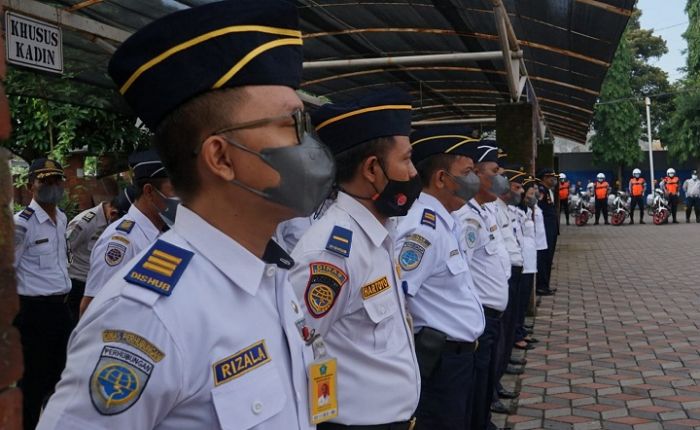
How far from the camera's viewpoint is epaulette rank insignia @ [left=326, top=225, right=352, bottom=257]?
239 centimetres

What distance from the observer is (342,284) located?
7.70 feet

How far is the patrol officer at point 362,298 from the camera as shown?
7.58ft

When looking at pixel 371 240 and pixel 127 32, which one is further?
pixel 127 32

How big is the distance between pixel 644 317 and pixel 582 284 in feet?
9.98

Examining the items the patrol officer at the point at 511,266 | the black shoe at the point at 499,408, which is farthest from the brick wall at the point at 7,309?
the black shoe at the point at 499,408

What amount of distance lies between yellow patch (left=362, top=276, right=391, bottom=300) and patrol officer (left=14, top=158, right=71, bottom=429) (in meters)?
3.43

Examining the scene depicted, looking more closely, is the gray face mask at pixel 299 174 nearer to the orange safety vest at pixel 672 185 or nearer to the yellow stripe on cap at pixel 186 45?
the yellow stripe on cap at pixel 186 45

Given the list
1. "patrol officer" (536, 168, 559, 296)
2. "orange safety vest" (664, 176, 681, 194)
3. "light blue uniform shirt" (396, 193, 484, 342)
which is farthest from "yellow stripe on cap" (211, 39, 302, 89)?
"orange safety vest" (664, 176, 681, 194)

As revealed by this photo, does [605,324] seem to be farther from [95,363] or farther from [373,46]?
[95,363]

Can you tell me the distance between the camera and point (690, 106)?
35.1 m

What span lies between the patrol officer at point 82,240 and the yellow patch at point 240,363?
5040mm

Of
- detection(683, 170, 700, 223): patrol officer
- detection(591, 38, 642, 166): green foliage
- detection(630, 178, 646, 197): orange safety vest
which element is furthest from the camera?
detection(591, 38, 642, 166): green foliage

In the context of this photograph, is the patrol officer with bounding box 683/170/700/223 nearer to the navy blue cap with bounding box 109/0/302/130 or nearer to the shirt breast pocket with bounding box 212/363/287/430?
the navy blue cap with bounding box 109/0/302/130

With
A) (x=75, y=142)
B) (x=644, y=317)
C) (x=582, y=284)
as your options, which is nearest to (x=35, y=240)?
(x=75, y=142)
